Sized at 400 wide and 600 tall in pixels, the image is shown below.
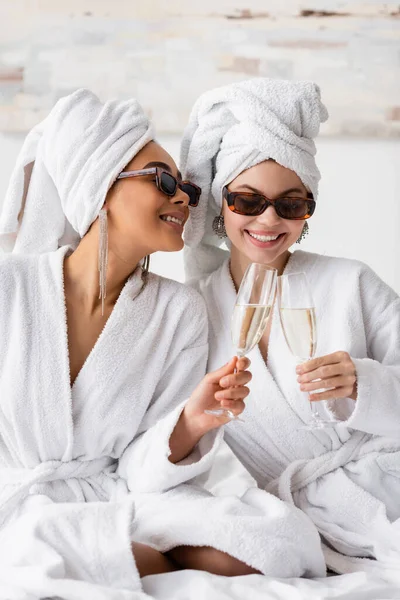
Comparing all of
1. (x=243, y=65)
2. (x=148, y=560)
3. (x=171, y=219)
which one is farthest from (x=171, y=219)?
(x=243, y=65)

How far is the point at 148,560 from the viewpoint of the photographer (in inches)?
76.4

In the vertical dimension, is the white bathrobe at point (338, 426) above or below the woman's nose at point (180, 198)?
below

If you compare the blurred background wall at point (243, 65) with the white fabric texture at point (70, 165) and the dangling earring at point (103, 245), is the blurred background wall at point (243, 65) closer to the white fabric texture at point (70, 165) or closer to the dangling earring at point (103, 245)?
the white fabric texture at point (70, 165)

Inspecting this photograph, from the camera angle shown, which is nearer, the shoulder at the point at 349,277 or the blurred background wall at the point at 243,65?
the shoulder at the point at 349,277

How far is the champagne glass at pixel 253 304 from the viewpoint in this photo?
1983 millimetres

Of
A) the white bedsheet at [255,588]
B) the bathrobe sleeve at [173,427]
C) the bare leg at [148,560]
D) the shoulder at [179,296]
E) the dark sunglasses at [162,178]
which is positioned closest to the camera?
the white bedsheet at [255,588]

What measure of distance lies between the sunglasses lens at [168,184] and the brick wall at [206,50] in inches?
68.8

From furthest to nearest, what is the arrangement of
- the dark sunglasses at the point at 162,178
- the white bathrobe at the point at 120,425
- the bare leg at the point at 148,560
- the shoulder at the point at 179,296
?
the shoulder at the point at 179,296 < the dark sunglasses at the point at 162,178 < the white bathrobe at the point at 120,425 < the bare leg at the point at 148,560

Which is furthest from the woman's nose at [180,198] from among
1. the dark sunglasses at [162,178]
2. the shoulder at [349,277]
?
the shoulder at [349,277]

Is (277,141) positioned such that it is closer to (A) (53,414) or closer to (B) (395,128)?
(A) (53,414)

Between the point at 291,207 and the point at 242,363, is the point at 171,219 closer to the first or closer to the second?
the point at 291,207

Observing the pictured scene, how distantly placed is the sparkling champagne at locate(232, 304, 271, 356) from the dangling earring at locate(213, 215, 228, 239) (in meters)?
0.69

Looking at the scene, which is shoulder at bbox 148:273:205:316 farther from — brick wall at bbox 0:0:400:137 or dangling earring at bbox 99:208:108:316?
brick wall at bbox 0:0:400:137

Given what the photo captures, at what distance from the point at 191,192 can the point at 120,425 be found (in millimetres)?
731
